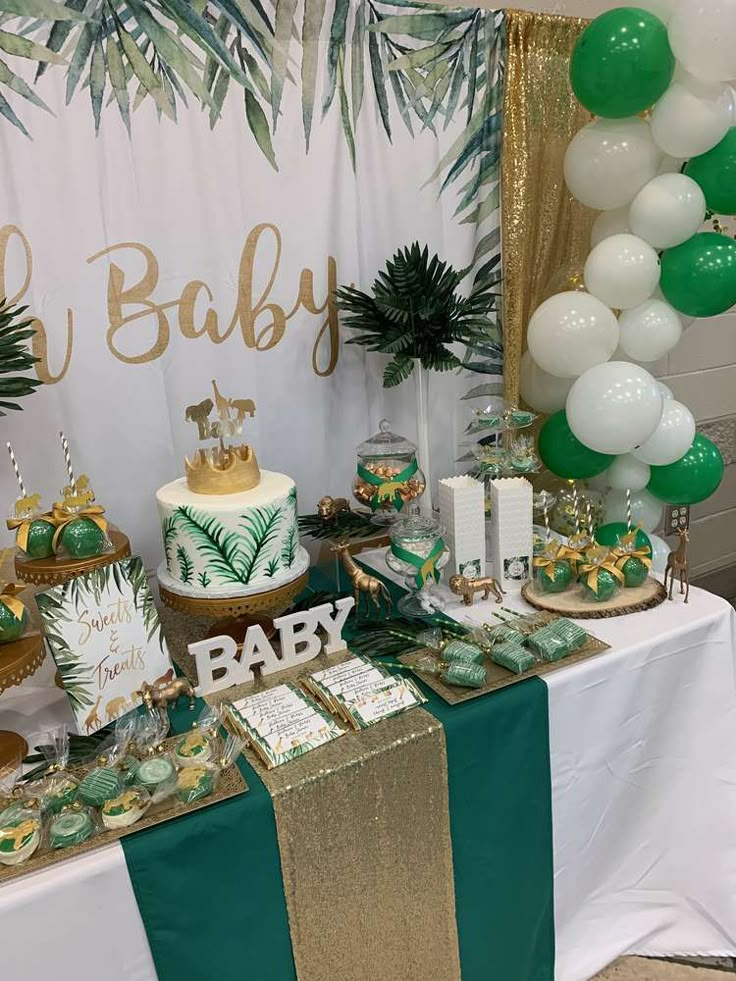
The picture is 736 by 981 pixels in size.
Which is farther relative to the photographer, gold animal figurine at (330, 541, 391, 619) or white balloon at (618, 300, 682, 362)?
white balloon at (618, 300, 682, 362)

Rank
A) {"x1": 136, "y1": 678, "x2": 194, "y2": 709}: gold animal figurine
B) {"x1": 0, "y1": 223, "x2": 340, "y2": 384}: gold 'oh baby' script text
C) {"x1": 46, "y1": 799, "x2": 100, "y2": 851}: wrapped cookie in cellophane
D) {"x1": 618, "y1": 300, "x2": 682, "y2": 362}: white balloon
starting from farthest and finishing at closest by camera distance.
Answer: {"x1": 618, "y1": 300, "x2": 682, "y2": 362}: white balloon
{"x1": 0, "y1": 223, "x2": 340, "y2": 384}: gold 'oh baby' script text
{"x1": 136, "y1": 678, "x2": 194, "y2": 709}: gold animal figurine
{"x1": 46, "y1": 799, "x2": 100, "y2": 851}: wrapped cookie in cellophane

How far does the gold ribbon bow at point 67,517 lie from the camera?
3.73ft

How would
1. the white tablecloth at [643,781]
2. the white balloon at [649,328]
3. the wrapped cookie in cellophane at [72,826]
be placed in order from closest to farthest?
the wrapped cookie in cellophane at [72,826] < the white tablecloth at [643,781] < the white balloon at [649,328]

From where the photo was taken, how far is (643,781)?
1.31 metres

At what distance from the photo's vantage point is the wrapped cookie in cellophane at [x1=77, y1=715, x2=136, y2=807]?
2.91 feet

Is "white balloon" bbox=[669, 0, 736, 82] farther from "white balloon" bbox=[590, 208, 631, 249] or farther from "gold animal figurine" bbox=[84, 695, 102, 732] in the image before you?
"gold animal figurine" bbox=[84, 695, 102, 732]

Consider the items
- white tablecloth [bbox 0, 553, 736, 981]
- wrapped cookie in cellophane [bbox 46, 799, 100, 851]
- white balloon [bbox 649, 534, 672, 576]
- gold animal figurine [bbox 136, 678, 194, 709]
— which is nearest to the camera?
wrapped cookie in cellophane [bbox 46, 799, 100, 851]

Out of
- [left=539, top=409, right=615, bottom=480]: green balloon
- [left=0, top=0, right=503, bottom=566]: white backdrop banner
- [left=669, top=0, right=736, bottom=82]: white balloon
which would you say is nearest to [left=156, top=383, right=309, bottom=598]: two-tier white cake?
[left=0, top=0, right=503, bottom=566]: white backdrop banner

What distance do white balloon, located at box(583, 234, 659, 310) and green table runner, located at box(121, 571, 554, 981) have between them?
0.83 m

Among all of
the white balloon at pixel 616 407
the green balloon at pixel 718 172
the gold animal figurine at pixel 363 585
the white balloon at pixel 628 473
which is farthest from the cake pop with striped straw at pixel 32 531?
the green balloon at pixel 718 172

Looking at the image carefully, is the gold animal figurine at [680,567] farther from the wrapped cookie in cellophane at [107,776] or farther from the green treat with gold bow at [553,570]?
the wrapped cookie in cellophane at [107,776]

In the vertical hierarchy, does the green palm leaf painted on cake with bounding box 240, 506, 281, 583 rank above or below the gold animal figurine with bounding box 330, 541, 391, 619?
above

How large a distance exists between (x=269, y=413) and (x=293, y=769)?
81 centimetres

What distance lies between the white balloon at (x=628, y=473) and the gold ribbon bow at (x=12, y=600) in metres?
1.25
